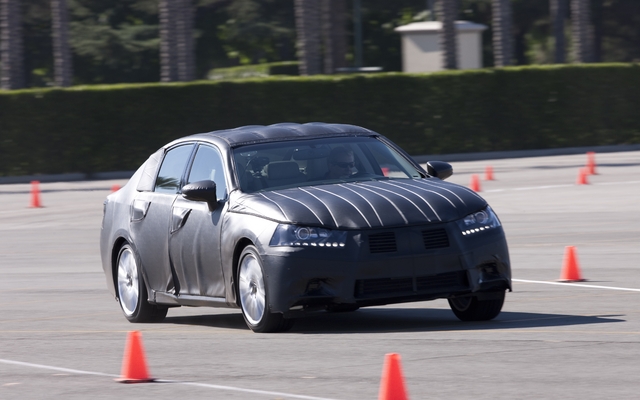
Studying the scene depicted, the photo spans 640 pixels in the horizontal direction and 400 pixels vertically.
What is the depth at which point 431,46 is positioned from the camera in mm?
39969

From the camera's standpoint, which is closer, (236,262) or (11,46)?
(236,262)

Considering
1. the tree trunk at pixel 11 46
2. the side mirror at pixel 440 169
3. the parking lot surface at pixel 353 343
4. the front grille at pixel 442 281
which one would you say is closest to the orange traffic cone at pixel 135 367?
the parking lot surface at pixel 353 343

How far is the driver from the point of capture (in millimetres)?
10094

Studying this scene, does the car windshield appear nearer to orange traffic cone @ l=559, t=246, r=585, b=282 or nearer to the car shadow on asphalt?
the car shadow on asphalt

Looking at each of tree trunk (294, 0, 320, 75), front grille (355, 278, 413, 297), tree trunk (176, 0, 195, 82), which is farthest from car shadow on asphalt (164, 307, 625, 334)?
tree trunk (294, 0, 320, 75)

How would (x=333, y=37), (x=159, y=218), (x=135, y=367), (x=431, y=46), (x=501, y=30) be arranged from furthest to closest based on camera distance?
(x=333, y=37) < (x=431, y=46) < (x=501, y=30) < (x=159, y=218) < (x=135, y=367)

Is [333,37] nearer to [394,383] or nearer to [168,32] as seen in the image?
[168,32]

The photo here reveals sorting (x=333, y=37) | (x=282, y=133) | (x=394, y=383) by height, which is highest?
(x=333, y=37)

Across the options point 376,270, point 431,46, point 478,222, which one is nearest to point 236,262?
point 376,270

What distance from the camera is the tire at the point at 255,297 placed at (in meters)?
9.24

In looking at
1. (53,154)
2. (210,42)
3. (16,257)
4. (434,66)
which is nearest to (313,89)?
(434,66)

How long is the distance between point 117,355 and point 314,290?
153cm

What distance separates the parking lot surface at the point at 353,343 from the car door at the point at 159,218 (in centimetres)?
47

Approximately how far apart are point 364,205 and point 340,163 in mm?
1179
